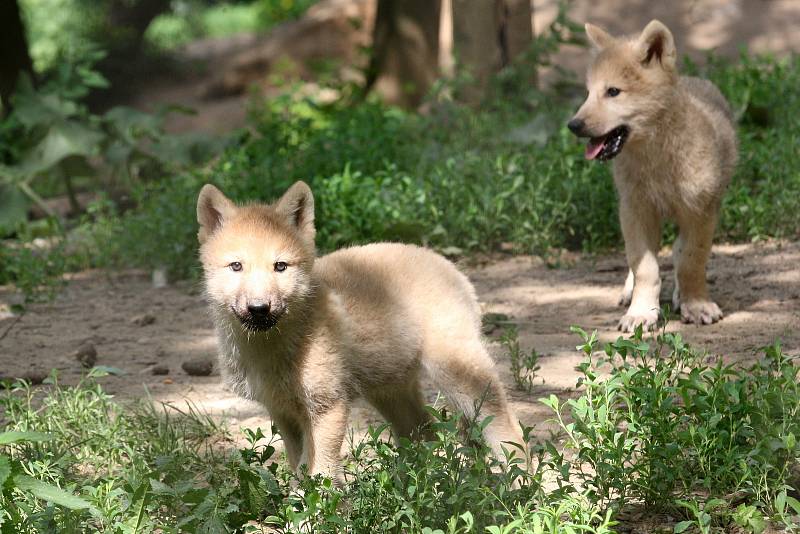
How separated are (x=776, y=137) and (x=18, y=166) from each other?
7.48m

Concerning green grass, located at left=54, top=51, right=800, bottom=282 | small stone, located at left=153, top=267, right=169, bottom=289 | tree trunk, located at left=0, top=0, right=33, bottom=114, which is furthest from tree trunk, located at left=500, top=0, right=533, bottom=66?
tree trunk, located at left=0, top=0, right=33, bottom=114

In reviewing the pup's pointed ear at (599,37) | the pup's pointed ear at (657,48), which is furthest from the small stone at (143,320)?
the pup's pointed ear at (657,48)

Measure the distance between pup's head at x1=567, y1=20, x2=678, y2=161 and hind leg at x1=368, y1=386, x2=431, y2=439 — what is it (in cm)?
242

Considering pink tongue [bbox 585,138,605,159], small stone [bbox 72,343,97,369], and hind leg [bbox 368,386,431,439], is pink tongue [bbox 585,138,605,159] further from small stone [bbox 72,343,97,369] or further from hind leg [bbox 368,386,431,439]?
small stone [bbox 72,343,97,369]

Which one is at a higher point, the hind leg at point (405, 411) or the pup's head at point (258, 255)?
the pup's head at point (258, 255)

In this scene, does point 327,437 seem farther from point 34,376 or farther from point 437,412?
point 34,376

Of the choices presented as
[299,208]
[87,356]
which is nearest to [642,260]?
[299,208]

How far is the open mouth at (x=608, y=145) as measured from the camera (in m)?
6.75

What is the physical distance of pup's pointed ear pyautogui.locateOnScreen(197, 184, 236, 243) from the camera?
471 centimetres

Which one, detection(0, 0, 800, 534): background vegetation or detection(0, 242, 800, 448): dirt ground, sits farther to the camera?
detection(0, 242, 800, 448): dirt ground

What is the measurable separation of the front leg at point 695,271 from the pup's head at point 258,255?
9.63ft

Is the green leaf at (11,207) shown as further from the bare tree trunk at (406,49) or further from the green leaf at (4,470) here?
the green leaf at (4,470)

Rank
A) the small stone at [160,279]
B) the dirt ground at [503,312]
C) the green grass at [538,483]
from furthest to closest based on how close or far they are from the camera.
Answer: the small stone at [160,279], the dirt ground at [503,312], the green grass at [538,483]

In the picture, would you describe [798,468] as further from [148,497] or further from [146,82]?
[146,82]
